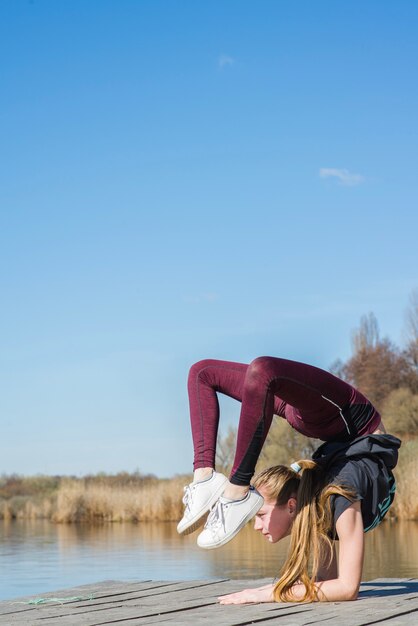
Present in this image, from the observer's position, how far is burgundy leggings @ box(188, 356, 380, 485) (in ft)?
11.5

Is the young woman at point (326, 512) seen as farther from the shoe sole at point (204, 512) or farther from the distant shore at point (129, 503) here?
the distant shore at point (129, 503)

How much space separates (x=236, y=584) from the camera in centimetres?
465

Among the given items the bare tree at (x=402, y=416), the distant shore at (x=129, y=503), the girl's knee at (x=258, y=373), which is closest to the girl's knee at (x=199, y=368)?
the girl's knee at (x=258, y=373)

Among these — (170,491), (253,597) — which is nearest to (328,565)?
(253,597)

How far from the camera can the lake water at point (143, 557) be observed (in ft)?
34.2

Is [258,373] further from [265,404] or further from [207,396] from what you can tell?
[207,396]

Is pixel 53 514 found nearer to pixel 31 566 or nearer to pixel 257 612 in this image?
pixel 31 566

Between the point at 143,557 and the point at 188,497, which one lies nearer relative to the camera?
the point at 188,497

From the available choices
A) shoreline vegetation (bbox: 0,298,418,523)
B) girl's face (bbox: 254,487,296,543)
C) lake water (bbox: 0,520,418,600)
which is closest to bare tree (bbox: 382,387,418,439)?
shoreline vegetation (bbox: 0,298,418,523)

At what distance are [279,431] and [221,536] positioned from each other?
18.7 meters

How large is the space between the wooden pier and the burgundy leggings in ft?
1.63

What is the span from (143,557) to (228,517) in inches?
377

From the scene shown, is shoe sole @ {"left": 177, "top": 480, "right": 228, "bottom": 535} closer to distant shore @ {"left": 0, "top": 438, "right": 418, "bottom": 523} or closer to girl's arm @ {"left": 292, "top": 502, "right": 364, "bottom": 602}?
girl's arm @ {"left": 292, "top": 502, "right": 364, "bottom": 602}

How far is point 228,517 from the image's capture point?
354cm
